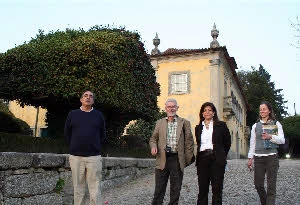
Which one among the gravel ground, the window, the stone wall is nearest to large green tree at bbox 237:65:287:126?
the window

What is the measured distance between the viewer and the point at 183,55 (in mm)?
25094

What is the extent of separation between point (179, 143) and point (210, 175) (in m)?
0.65

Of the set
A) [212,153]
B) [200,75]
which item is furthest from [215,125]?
[200,75]

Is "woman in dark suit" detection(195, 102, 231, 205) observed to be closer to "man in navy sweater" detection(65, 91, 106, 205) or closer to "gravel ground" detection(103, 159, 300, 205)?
"man in navy sweater" detection(65, 91, 106, 205)

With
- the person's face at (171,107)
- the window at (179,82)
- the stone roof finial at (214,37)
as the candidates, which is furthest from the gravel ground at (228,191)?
the stone roof finial at (214,37)

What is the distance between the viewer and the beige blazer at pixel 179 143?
17.7 ft

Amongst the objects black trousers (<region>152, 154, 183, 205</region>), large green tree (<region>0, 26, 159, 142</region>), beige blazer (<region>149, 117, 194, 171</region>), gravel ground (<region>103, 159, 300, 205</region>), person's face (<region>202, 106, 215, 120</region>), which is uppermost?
large green tree (<region>0, 26, 159, 142</region>)

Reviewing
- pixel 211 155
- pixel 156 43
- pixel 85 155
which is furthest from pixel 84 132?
pixel 156 43

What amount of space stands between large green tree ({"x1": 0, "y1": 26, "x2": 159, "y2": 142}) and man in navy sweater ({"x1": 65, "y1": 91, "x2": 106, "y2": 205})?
17.3ft

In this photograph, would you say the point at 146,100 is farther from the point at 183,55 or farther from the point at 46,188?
the point at 183,55

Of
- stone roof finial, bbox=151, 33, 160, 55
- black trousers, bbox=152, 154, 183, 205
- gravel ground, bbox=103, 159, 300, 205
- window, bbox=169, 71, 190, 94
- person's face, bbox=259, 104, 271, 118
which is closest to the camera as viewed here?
black trousers, bbox=152, 154, 183, 205

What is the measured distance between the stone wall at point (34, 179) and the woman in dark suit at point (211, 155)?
2928 mm

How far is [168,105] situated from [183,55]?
20.0m

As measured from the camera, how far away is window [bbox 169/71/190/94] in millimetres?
25125
